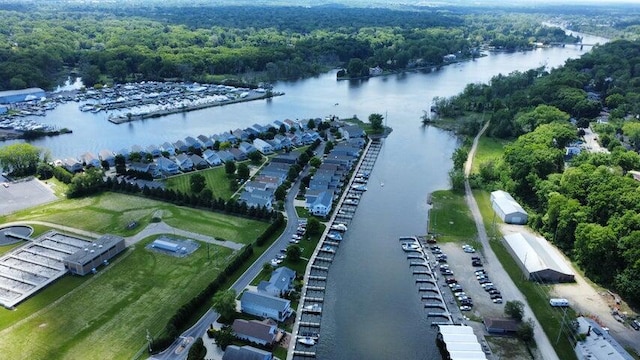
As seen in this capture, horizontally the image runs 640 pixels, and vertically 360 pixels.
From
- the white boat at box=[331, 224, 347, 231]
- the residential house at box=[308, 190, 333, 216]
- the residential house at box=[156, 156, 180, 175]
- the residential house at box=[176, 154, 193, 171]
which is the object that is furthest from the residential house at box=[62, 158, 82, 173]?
the white boat at box=[331, 224, 347, 231]

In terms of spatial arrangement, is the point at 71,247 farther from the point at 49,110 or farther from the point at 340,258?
the point at 49,110

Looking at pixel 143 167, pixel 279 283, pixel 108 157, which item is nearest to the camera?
pixel 279 283

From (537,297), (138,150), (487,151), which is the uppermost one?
(138,150)

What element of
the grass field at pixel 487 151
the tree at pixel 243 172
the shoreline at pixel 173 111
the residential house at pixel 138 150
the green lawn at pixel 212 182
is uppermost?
the shoreline at pixel 173 111

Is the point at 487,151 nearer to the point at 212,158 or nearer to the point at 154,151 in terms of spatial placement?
the point at 212,158

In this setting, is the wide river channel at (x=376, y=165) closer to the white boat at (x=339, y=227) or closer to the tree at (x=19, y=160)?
the white boat at (x=339, y=227)

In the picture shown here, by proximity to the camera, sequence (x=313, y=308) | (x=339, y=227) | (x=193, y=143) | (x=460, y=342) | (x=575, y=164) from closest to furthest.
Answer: (x=460, y=342)
(x=313, y=308)
(x=339, y=227)
(x=575, y=164)
(x=193, y=143)

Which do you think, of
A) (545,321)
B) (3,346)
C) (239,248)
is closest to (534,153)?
(545,321)

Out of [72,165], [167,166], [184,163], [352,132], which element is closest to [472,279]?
[352,132]

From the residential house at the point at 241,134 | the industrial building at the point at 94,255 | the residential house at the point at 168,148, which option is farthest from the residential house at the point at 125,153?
the industrial building at the point at 94,255
